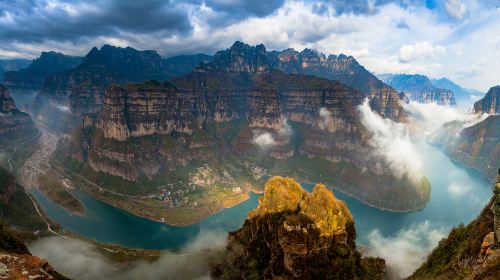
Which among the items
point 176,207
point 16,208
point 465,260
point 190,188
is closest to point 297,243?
point 465,260

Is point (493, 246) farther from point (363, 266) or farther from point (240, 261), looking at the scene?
point (240, 261)

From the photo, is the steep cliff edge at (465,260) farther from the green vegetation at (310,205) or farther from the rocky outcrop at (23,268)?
the rocky outcrop at (23,268)

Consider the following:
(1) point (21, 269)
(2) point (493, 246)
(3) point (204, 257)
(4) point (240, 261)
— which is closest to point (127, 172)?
(3) point (204, 257)

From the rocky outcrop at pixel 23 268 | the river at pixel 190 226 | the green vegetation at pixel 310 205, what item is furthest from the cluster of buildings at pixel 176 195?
the rocky outcrop at pixel 23 268

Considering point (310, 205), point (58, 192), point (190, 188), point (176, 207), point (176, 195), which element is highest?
point (310, 205)

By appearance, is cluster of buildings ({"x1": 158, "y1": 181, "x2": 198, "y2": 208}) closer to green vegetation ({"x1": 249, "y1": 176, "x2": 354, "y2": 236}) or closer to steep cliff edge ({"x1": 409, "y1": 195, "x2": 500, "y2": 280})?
green vegetation ({"x1": 249, "y1": 176, "x2": 354, "y2": 236})

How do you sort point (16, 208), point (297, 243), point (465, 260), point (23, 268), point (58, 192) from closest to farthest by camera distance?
point (23, 268) → point (465, 260) → point (297, 243) → point (16, 208) → point (58, 192)

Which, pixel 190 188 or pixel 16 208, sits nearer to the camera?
pixel 16 208

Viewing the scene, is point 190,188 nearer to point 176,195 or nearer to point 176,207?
point 176,195
